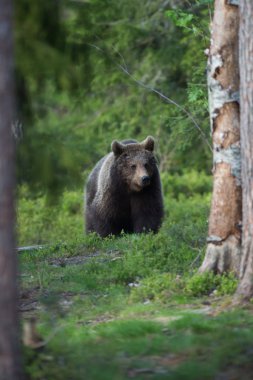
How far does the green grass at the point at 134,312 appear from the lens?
6719 mm

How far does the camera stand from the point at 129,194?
46.9 feet

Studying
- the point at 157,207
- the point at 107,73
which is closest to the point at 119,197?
the point at 157,207

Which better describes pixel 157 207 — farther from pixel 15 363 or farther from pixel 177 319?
pixel 15 363

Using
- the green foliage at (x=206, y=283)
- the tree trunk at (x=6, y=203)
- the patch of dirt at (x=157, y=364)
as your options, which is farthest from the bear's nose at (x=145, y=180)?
the tree trunk at (x=6, y=203)

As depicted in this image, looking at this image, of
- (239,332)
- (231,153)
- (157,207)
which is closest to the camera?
(239,332)

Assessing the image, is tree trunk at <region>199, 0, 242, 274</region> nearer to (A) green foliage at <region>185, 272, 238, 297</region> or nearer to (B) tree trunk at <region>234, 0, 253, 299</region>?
(A) green foliage at <region>185, 272, 238, 297</region>

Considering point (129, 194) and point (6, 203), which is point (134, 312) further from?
point (129, 194)

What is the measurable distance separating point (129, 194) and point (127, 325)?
6.55 meters

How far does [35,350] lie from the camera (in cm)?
679

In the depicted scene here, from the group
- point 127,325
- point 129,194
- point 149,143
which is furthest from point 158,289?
point 149,143

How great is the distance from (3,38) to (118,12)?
17.6 metres

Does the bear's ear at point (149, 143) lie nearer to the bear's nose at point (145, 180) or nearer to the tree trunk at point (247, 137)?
the bear's nose at point (145, 180)

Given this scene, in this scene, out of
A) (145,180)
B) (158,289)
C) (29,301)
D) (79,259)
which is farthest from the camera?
(145,180)

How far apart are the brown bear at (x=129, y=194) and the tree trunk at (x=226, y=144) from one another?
190 inches
